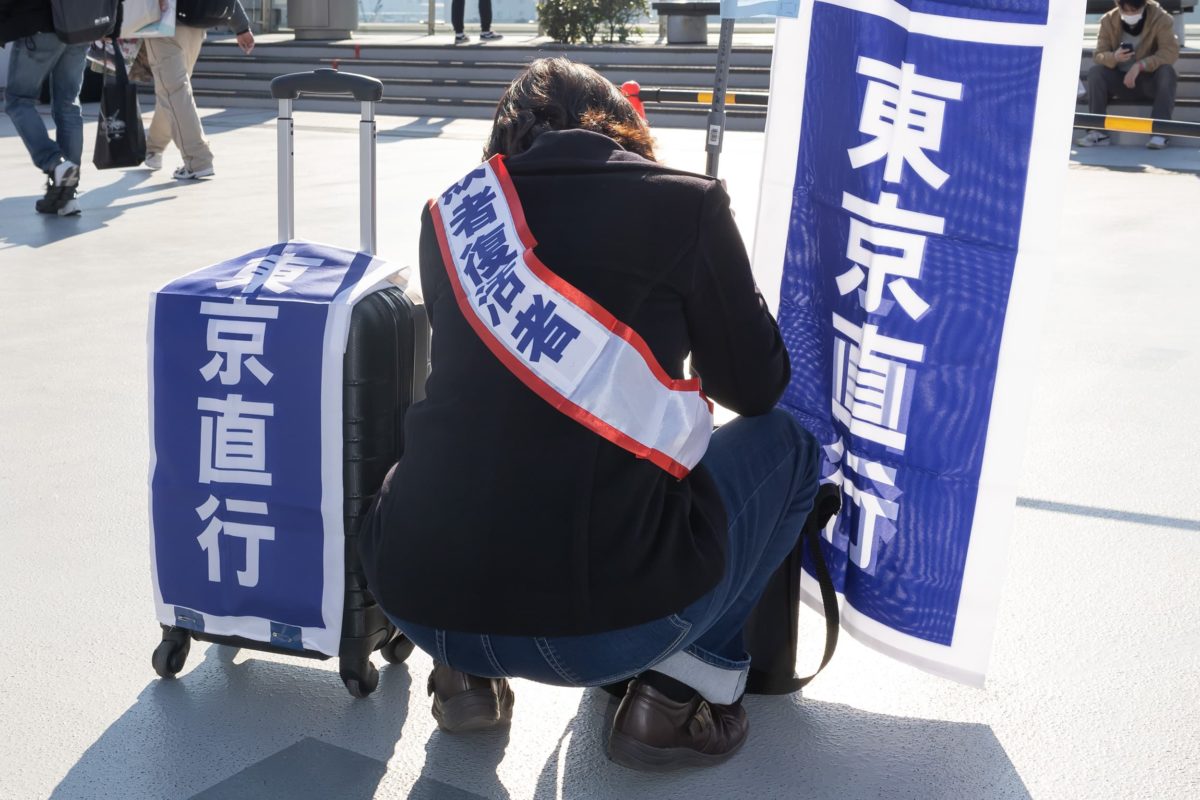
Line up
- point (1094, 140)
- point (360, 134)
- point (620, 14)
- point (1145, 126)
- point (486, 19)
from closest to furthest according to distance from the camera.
→ point (360, 134), point (1145, 126), point (1094, 140), point (620, 14), point (486, 19)

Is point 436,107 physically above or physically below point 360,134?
below

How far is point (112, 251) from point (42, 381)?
2.10 metres

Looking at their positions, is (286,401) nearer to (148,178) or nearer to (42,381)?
(42,381)

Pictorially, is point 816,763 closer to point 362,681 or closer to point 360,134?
point 362,681

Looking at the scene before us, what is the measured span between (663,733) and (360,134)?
126 cm

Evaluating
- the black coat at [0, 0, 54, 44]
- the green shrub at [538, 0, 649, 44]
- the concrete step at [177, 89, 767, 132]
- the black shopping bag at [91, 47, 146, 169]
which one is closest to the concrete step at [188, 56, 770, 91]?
the concrete step at [177, 89, 767, 132]

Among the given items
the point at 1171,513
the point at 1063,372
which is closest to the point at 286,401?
the point at 1171,513

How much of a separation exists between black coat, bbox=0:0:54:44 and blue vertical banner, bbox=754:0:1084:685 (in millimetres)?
4838

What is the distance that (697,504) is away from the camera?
5.90 ft

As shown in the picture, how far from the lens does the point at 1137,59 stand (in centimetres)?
979

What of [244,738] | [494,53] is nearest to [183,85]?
[244,738]

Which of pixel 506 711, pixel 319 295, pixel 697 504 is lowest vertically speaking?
pixel 506 711

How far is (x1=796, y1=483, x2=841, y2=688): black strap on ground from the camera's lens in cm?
213

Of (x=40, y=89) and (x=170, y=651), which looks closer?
(x=170, y=651)
